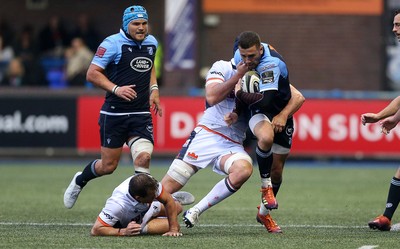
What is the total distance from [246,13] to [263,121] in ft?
49.8

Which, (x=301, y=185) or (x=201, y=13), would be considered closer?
(x=301, y=185)

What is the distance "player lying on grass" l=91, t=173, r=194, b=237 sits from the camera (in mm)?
9617

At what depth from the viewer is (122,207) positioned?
9812mm

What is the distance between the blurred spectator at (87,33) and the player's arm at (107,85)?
42.0 ft

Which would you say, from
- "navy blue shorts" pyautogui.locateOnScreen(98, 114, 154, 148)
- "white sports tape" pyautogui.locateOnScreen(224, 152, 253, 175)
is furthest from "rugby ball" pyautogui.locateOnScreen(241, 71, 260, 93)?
"navy blue shorts" pyautogui.locateOnScreen(98, 114, 154, 148)

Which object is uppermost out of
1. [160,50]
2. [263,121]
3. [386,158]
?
[263,121]

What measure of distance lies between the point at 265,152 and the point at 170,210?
44.2 inches

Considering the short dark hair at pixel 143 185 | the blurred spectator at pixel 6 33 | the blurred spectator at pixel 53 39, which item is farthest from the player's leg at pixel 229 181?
the blurred spectator at pixel 6 33

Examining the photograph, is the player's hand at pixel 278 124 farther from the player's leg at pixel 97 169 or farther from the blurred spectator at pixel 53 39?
the blurred spectator at pixel 53 39

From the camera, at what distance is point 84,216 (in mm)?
12203

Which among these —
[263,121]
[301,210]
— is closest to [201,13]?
[301,210]

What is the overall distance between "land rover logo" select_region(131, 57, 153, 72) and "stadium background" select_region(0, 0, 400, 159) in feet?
30.9

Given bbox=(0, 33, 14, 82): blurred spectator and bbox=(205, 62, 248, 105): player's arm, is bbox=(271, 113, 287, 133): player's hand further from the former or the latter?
bbox=(0, 33, 14, 82): blurred spectator

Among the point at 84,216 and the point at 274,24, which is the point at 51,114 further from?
the point at 84,216
